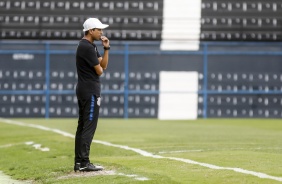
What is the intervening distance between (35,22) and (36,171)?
23.5 m

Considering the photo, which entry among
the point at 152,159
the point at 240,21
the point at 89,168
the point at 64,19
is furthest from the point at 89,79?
the point at 240,21

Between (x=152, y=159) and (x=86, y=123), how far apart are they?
153 centimetres

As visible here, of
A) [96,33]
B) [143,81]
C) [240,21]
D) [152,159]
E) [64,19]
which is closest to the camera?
[96,33]

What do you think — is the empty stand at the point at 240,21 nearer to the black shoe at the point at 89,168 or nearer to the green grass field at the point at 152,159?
the green grass field at the point at 152,159

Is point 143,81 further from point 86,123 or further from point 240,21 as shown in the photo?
point 86,123

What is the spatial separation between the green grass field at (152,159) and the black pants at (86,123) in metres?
0.21

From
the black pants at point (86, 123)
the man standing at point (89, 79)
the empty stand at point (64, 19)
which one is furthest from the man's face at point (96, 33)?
the empty stand at point (64, 19)

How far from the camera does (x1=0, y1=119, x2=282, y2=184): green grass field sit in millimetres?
9570

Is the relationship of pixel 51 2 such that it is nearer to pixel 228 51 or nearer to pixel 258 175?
pixel 228 51

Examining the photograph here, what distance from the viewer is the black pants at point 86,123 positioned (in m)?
10.7

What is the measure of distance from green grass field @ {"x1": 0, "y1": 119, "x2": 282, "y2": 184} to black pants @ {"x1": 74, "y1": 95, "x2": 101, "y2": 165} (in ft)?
0.70

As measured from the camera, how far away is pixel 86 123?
1070 centimetres

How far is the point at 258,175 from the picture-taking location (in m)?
9.32

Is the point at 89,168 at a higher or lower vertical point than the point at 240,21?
lower
